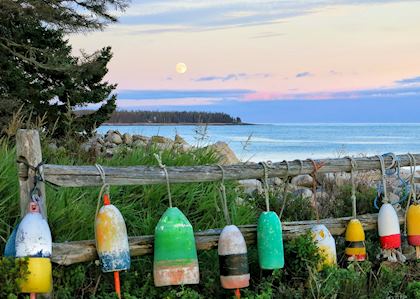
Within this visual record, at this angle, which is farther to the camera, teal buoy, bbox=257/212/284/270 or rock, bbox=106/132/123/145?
rock, bbox=106/132/123/145

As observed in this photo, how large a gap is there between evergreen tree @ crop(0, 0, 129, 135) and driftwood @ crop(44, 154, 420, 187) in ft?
37.5

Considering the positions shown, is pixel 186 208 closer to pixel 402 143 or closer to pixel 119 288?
pixel 119 288

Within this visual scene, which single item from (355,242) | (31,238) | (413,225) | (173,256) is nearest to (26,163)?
(31,238)

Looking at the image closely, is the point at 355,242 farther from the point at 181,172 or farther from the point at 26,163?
the point at 26,163

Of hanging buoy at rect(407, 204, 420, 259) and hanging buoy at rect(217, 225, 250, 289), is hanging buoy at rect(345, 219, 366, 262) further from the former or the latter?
hanging buoy at rect(217, 225, 250, 289)

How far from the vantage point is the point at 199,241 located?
5.46 m

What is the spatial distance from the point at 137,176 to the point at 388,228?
235 cm

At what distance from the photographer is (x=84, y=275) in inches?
205

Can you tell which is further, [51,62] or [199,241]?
[51,62]

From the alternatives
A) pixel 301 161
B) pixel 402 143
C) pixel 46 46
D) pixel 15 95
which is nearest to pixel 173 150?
pixel 301 161

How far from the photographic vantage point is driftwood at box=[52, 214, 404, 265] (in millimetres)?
4914

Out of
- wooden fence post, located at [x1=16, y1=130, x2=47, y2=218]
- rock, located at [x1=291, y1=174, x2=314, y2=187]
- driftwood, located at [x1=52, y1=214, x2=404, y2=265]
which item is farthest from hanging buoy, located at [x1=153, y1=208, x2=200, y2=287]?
rock, located at [x1=291, y1=174, x2=314, y2=187]

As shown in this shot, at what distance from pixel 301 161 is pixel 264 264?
3.59ft

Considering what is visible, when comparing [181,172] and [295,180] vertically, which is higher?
[181,172]
